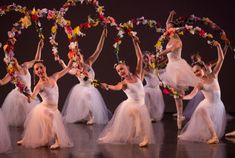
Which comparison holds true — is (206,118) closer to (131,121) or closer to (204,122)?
(204,122)

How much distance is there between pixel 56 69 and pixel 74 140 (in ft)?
11.6

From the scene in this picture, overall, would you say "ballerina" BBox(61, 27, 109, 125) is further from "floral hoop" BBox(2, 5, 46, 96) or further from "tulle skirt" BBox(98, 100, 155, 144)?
"tulle skirt" BBox(98, 100, 155, 144)

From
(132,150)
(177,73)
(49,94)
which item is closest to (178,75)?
(177,73)

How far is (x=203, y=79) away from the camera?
7.85 meters

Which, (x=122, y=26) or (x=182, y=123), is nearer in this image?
(x=122, y=26)

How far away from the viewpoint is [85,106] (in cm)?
941

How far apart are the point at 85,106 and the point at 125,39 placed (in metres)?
2.13

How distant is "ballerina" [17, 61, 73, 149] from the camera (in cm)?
717

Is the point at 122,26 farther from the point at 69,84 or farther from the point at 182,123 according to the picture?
the point at 69,84

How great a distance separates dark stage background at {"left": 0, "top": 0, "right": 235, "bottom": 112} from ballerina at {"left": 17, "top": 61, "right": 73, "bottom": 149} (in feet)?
12.0

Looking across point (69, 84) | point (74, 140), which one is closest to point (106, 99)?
point (69, 84)

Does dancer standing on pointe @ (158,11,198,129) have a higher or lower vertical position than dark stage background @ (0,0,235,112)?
lower

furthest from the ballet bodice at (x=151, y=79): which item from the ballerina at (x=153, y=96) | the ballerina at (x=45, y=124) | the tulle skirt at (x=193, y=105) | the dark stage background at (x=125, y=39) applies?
the ballerina at (x=45, y=124)

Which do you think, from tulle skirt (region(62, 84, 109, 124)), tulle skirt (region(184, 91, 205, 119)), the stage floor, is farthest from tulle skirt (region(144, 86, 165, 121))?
the stage floor
